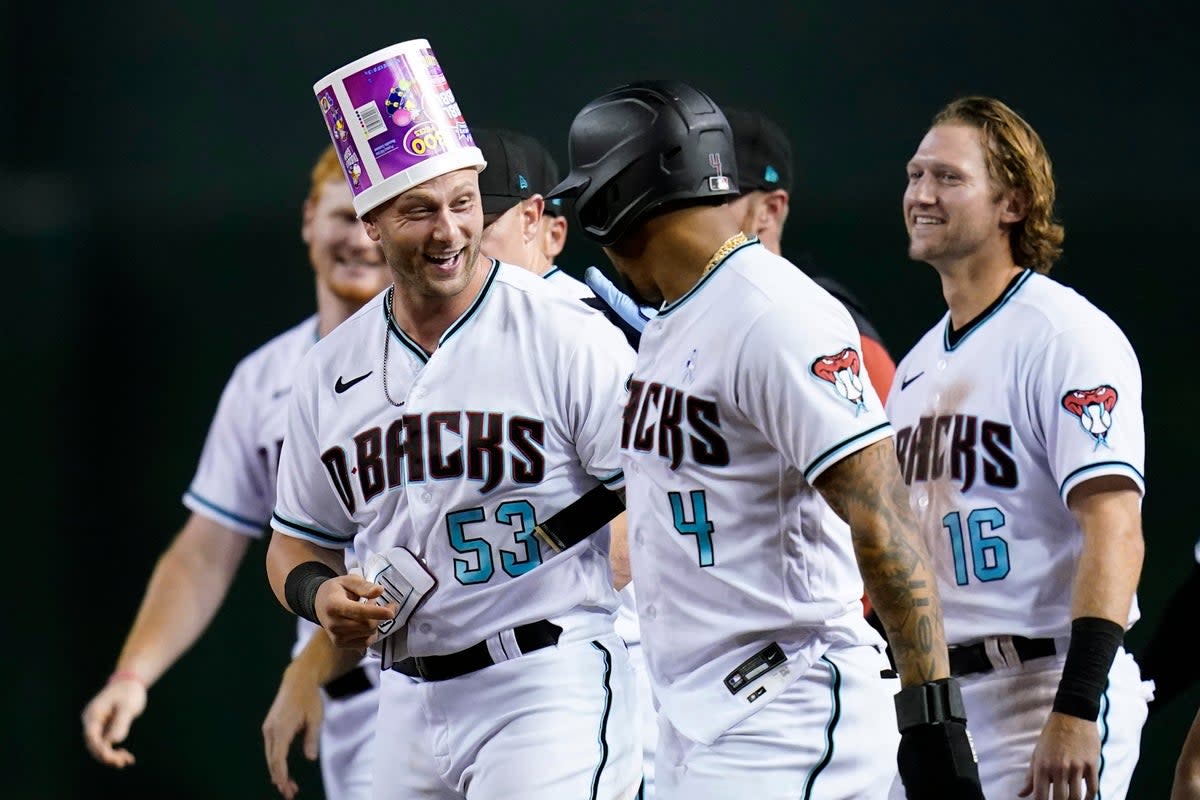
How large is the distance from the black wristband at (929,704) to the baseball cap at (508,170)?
5.59ft

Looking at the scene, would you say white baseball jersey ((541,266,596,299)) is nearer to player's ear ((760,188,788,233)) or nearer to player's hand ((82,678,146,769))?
player's ear ((760,188,788,233))

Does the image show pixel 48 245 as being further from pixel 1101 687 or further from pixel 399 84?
pixel 1101 687

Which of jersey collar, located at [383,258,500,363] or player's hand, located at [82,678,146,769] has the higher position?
jersey collar, located at [383,258,500,363]

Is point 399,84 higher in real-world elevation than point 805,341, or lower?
higher

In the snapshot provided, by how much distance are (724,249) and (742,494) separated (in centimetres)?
35

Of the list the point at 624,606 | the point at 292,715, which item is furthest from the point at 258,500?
the point at 292,715

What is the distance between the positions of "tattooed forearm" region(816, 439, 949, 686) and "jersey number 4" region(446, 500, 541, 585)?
662mm

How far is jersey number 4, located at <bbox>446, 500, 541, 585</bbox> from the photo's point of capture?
2.62 meters

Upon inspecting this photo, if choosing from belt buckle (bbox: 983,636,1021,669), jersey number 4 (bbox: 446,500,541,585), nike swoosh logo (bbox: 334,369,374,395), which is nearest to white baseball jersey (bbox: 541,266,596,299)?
nike swoosh logo (bbox: 334,369,374,395)

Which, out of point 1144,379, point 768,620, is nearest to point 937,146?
point 768,620

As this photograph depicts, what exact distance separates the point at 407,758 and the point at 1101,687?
3.59 feet

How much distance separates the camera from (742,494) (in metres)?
2.20

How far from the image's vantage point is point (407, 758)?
2697mm

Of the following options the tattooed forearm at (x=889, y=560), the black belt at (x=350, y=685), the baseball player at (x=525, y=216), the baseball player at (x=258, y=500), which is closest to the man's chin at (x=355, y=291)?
the baseball player at (x=258, y=500)
